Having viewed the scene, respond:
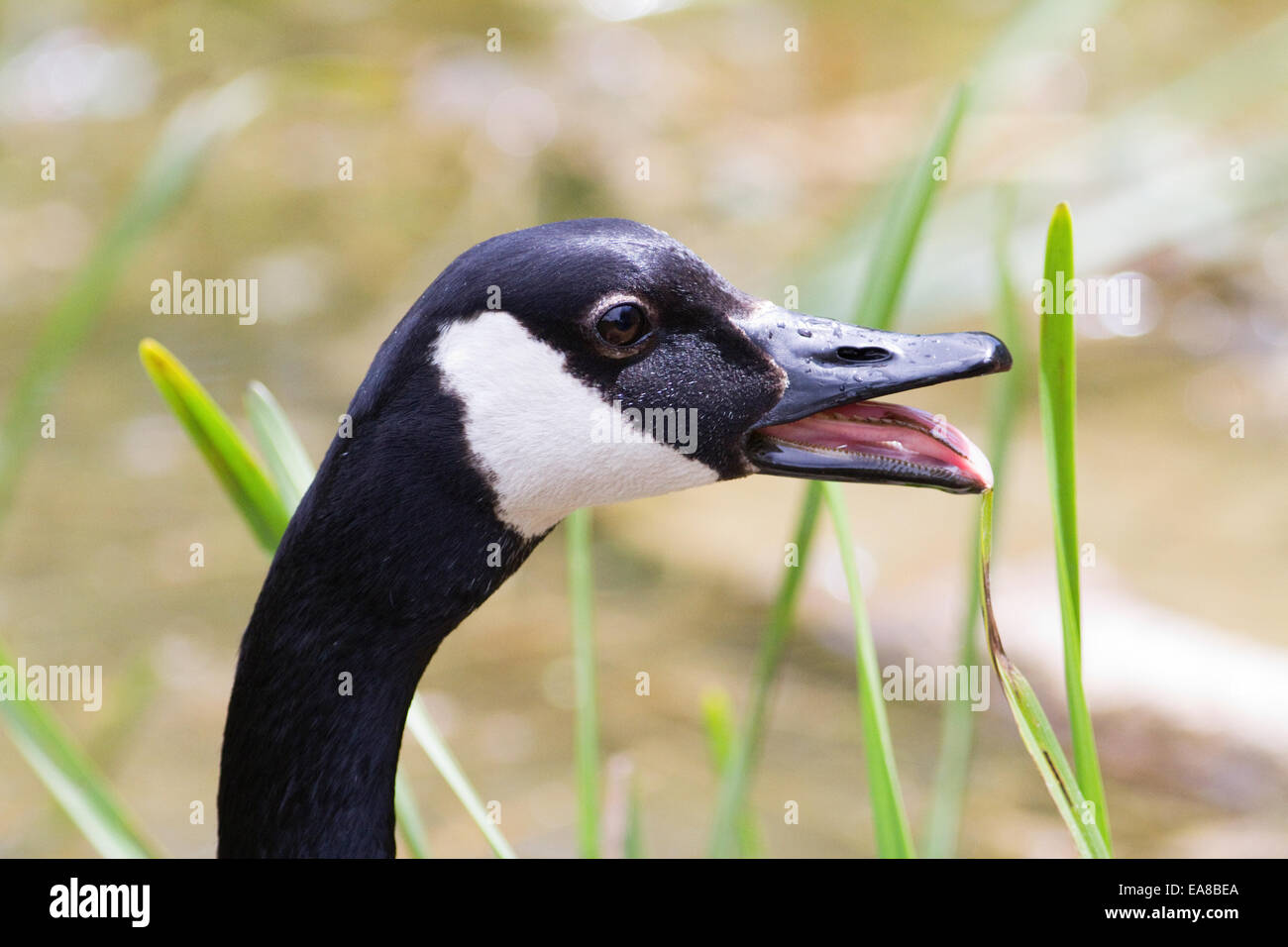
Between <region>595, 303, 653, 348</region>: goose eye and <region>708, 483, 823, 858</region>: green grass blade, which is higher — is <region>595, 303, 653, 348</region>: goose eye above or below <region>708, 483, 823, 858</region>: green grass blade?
above

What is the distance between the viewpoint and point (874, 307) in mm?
2219

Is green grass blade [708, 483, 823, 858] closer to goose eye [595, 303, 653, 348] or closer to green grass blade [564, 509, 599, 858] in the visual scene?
green grass blade [564, 509, 599, 858]

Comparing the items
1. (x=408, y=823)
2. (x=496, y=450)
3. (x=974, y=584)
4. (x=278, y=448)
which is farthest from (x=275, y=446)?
(x=974, y=584)

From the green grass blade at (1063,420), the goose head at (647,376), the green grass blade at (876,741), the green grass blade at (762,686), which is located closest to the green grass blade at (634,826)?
the green grass blade at (762,686)

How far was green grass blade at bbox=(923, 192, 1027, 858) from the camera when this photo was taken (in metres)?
2.24

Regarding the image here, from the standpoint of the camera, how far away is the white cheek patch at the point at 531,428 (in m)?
1.92

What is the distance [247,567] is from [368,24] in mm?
5509

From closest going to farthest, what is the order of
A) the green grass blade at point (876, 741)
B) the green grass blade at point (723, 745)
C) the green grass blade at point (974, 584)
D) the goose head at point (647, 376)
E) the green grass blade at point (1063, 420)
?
the green grass blade at point (1063, 420) < the goose head at point (647, 376) < the green grass blade at point (876, 741) < the green grass blade at point (974, 584) < the green grass blade at point (723, 745)

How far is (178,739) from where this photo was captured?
4820 mm

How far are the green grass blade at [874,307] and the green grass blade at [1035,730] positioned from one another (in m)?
0.46

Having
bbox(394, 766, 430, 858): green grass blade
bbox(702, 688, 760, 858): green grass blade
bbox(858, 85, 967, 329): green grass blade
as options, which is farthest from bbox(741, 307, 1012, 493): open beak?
bbox(394, 766, 430, 858): green grass blade

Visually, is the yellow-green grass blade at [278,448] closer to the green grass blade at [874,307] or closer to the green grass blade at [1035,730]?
the green grass blade at [874,307]
